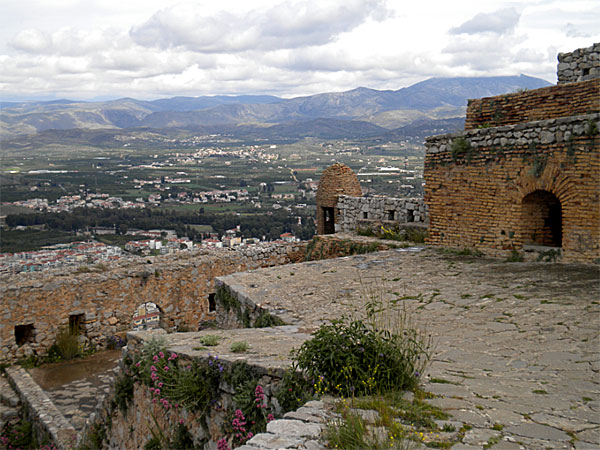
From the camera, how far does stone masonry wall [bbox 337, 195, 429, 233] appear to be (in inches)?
524

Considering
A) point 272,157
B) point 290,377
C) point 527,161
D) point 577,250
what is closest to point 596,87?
point 527,161

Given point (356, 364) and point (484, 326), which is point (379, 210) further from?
point (356, 364)

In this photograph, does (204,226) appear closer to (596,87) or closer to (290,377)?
(596,87)

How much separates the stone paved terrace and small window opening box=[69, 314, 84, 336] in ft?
17.0

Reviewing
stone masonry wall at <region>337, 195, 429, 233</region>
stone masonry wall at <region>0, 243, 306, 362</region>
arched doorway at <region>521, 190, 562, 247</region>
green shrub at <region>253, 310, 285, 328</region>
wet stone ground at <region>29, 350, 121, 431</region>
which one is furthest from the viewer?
stone masonry wall at <region>337, 195, 429, 233</region>

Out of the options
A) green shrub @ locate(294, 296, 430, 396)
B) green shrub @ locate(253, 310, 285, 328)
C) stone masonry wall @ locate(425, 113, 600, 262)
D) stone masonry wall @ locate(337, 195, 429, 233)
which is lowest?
green shrub @ locate(253, 310, 285, 328)

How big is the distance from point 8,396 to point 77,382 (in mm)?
1246

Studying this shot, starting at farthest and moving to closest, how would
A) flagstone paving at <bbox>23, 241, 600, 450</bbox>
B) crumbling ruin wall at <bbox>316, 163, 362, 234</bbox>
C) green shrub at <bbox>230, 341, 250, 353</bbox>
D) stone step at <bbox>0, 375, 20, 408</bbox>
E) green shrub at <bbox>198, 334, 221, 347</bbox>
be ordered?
crumbling ruin wall at <bbox>316, 163, 362, 234</bbox>
stone step at <bbox>0, 375, 20, 408</bbox>
green shrub at <bbox>198, 334, 221, 347</bbox>
green shrub at <bbox>230, 341, 250, 353</bbox>
flagstone paving at <bbox>23, 241, 600, 450</bbox>

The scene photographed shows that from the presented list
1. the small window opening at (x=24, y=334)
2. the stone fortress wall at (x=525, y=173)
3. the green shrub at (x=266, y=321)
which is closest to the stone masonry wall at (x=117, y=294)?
the small window opening at (x=24, y=334)

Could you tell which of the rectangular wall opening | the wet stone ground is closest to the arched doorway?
the wet stone ground

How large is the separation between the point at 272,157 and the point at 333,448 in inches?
3801

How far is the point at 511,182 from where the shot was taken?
884cm

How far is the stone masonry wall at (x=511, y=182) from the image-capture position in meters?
7.86

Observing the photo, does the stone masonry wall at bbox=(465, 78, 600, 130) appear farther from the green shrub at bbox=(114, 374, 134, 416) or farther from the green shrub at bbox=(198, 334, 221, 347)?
the green shrub at bbox=(114, 374, 134, 416)
